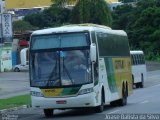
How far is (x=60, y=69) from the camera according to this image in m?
21.2

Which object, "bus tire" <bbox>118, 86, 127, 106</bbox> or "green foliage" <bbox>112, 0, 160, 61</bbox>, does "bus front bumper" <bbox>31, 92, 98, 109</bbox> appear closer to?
"bus tire" <bbox>118, 86, 127, 106</bbox>

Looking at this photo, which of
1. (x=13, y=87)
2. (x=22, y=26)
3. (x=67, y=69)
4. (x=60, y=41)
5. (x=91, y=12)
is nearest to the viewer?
(x=67, y=69)

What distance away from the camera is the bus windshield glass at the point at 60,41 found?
21.5 m

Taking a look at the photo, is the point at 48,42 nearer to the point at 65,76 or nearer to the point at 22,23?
the point at 65,76

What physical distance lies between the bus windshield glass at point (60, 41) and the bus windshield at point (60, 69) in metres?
0.27

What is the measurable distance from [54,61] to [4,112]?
204 inches

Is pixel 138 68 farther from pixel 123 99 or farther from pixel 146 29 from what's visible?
pixel 146 29

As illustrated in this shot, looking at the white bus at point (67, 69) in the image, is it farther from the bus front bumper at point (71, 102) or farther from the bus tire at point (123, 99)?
the bus tire at point (123, 99)

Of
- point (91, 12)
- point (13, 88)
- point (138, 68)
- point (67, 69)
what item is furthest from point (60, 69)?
point (91, 12)

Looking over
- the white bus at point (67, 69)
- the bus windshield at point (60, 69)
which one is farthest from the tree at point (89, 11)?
the bus windshield at point (60, 69)

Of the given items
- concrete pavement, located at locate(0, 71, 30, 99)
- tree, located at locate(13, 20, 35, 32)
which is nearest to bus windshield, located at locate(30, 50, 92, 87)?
concrete pavement, located at locate(0, 71, 30, 99)

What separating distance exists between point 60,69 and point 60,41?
110 cm

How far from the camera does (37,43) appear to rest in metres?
21.9

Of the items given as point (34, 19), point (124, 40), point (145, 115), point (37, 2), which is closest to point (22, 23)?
point (34, 19)
